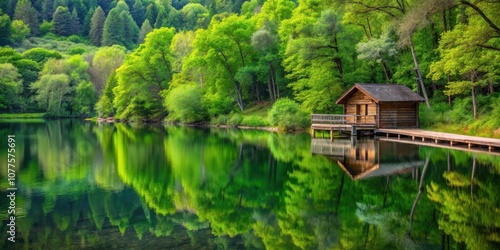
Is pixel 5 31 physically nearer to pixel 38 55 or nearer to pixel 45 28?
pixel 45 28

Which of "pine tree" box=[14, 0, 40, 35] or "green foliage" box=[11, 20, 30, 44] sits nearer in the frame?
"green foliage" box=[11, 20, 30, 44]

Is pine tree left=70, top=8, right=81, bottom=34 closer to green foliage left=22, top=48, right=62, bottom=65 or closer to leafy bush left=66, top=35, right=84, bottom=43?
leafy bush left=66, top=35, right=84, bottom=43

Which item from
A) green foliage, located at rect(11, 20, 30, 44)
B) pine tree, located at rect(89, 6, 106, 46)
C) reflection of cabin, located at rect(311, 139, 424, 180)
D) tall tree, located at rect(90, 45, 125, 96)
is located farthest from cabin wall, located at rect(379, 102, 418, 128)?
pine tree, located at rect(89, 6, 106, 46)

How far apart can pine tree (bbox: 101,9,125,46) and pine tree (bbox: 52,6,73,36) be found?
1361cm

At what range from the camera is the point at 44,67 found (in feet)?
283

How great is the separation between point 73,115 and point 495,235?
85.3 metres

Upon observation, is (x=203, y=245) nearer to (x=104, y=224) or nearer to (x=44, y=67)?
(x=104, y=224)

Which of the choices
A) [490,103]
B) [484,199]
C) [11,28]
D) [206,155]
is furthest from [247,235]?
[11,28]

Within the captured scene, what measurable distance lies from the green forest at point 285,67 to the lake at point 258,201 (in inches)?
345

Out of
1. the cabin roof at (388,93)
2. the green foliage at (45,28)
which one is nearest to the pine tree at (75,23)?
the green foliage at (45,28)

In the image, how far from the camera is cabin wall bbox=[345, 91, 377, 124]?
3306cm

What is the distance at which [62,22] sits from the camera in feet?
432

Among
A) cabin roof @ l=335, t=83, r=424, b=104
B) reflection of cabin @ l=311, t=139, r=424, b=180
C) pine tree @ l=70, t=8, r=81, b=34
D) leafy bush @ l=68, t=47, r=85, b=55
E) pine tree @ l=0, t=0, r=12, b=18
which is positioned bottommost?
reflection of cabin @ l=311, t=139, r=424, b=180

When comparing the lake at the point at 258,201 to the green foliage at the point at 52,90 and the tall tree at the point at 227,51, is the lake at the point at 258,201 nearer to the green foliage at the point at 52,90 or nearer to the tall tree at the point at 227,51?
the tall tree at the point at 227,51
